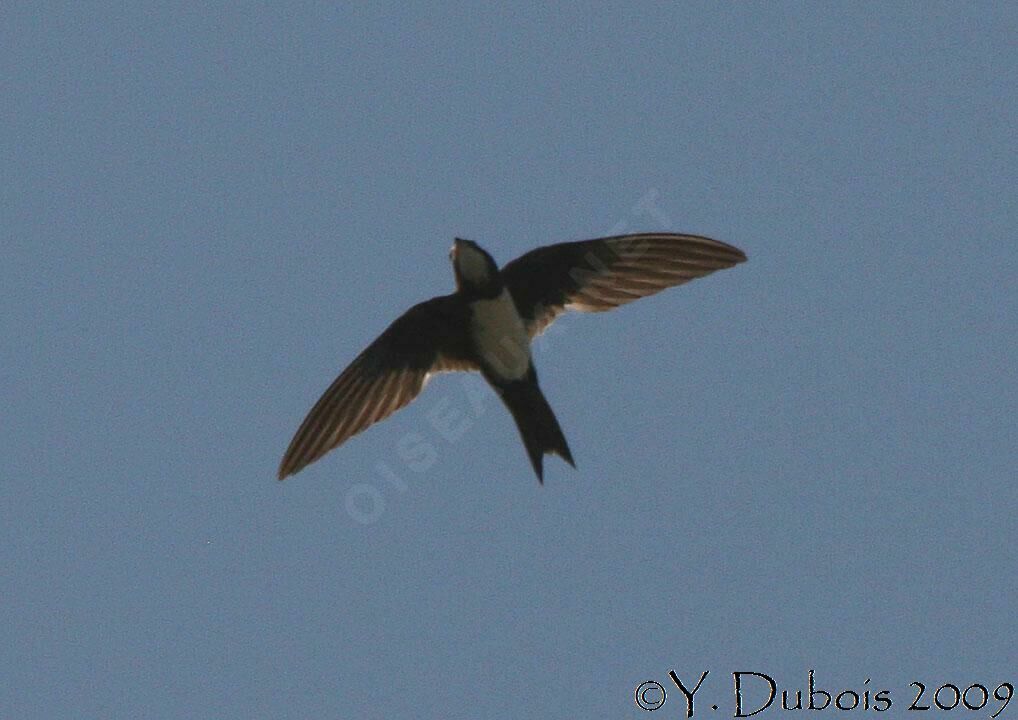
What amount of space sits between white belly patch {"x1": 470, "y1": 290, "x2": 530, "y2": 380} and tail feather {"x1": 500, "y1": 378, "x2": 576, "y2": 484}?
0.18 feet

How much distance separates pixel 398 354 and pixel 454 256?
47cm

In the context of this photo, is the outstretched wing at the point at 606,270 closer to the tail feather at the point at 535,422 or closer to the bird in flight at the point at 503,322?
the bird in flight at the point at 503,322

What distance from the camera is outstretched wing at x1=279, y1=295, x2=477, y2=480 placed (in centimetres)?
864

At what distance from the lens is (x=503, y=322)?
8.46 meters

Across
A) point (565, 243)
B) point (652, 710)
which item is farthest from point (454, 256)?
point (652, 710)

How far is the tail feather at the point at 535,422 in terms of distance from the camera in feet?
27.3

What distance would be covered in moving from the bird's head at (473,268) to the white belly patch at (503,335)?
49 mm

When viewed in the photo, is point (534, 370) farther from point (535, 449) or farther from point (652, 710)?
point (652, 710)

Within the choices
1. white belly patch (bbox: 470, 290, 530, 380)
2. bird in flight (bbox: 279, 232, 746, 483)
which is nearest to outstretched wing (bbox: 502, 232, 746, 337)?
bird in flight (bbox: 279, 232, 746, 483)

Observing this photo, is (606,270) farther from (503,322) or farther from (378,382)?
(378,382)

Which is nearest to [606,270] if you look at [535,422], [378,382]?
[535,422]

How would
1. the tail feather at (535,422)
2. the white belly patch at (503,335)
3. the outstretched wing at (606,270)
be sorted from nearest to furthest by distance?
the tail feather at (535,422)
the white belly patch at (503,335)
the outstretched wing at (606,270)

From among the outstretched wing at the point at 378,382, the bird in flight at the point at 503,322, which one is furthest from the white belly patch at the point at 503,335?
the outstretched wing at the point at 378,382

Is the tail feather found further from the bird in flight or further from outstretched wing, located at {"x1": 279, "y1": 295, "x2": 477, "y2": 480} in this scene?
outstretched wing, located at {"x1": 279, "y1": 295, "x2": 477, "y2": 480}
